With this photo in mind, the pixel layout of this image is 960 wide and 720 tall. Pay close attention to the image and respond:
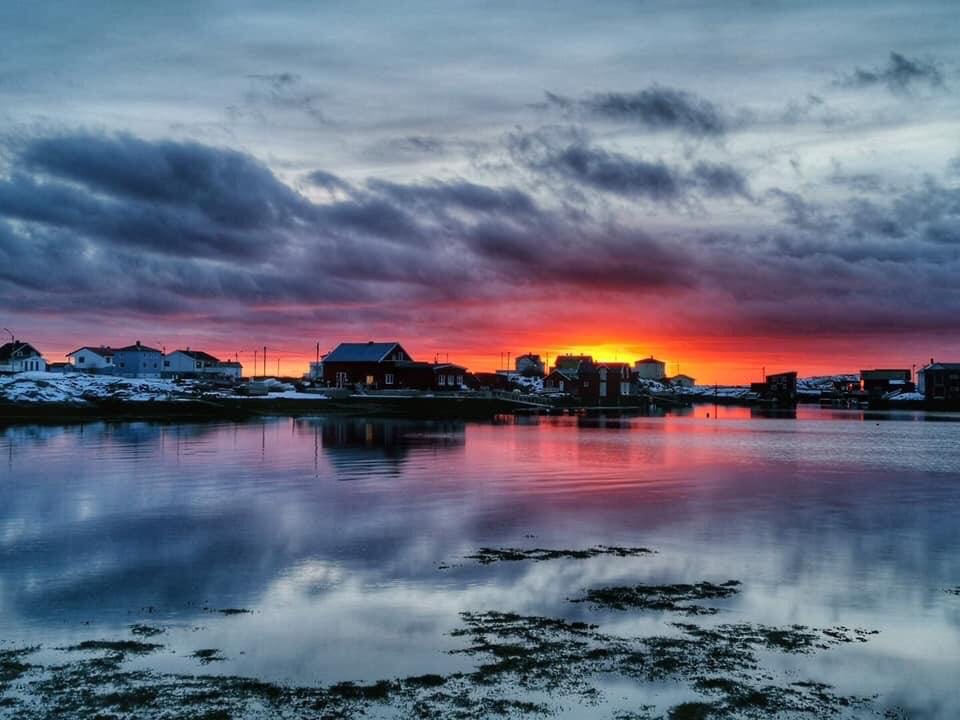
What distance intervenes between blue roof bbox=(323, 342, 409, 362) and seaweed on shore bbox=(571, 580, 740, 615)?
105 meters

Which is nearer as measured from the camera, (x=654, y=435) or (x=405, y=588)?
(x=405, y=588)

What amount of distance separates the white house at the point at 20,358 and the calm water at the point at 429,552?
99173 mm

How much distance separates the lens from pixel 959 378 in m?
169

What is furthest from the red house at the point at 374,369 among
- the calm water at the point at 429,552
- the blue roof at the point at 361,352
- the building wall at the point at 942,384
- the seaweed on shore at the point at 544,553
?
the building wall at the point at 942,384

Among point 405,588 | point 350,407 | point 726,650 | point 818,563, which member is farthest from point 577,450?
point 350,407

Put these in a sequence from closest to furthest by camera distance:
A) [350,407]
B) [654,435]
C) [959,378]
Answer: [654,435]
[350,407]
[959,378]

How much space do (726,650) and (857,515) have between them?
16359 mm

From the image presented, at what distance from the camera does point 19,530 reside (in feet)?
73.7

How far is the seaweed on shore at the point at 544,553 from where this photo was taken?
19580mm

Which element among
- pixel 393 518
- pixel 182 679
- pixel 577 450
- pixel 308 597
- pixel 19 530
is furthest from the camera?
pixel 577 450

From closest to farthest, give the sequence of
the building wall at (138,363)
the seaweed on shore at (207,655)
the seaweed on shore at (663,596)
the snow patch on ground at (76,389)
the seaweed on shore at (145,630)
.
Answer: the seaweed on shore at (207,655) → the seaweed on shore at (145,630) → the seaweed on shore at (663,596) → the snow patch on ground at (76,389) → the building wall at (138,363)

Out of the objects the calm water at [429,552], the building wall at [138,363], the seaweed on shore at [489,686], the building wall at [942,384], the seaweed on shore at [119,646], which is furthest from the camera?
the building wall at [942,384]

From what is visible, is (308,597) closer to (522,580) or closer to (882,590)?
(522,580)

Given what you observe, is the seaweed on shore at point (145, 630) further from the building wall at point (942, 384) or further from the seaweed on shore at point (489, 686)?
the building wall at point (942, 384)
